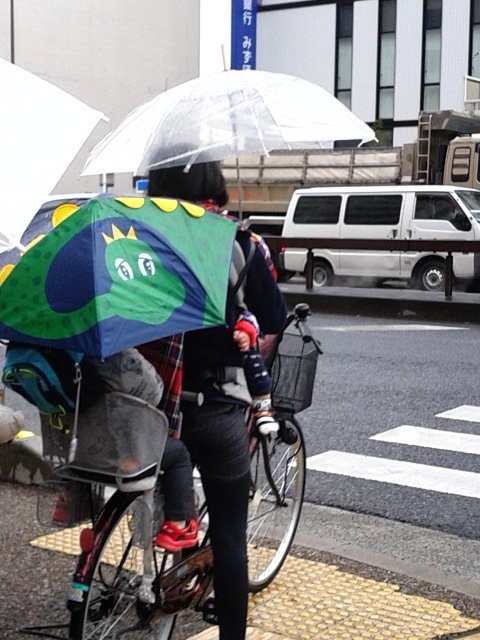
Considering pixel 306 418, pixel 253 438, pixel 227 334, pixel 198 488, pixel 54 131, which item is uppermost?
pixel 54 131

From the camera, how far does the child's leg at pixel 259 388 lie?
3.18 m

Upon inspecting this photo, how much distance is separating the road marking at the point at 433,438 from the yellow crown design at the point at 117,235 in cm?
461

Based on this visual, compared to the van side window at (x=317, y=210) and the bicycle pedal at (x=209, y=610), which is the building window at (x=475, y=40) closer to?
the van side window at (x=317, y=210)

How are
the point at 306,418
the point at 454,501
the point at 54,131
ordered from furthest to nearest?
the point at 306,418 → the point at 454,501 → the point at 54,131

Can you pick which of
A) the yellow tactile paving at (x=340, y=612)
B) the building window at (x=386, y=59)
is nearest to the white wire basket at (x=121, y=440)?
the yellow tactile paving at (x=340, y=612)

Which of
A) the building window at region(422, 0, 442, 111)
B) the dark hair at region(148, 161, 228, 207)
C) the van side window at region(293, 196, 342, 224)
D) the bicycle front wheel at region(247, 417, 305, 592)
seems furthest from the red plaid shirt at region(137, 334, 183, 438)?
the building window at region(422, 0, 442, 111)

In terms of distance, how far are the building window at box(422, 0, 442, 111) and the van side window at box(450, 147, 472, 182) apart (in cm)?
1673

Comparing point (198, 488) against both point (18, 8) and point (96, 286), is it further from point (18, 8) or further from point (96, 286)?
point (18, 8)

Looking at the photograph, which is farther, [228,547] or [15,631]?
[15,631]

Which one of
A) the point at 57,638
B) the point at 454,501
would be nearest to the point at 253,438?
the point at 57,638

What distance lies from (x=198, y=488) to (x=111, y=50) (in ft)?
115

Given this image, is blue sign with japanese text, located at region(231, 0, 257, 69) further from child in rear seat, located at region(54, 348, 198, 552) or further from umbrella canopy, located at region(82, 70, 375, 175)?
child in rear seat, located at region(54, 348, 198, 552)

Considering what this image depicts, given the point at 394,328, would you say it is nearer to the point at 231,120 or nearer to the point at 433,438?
the point at 433,438

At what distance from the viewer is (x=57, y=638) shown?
10.9 feet
